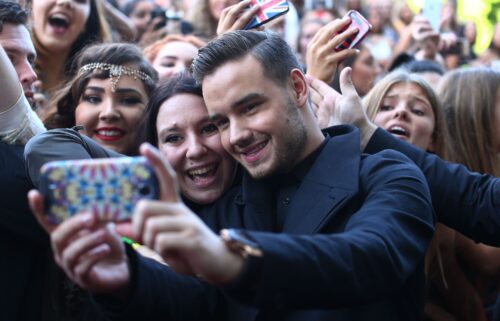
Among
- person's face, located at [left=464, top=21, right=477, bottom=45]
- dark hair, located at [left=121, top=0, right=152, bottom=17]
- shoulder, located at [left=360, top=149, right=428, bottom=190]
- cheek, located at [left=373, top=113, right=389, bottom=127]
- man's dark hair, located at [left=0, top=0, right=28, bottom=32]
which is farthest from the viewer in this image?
person's face, located at [left=464, top=21, right=477, bottom=45]

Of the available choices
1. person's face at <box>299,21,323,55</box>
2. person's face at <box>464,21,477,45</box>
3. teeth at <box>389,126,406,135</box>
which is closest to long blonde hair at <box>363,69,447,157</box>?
teeth at <box>389,126,406,135</box>

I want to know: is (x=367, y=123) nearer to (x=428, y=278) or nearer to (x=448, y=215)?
(x=448, y=215)

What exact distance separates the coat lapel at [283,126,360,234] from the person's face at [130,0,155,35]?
14.9ft


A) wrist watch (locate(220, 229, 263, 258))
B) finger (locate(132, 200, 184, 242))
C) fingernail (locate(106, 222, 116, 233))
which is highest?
finger (locate(132, 200, 184, 242))

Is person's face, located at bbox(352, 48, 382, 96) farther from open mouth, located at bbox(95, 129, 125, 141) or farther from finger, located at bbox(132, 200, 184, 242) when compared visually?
finger, located at bbox(132, 200, 184, 242)

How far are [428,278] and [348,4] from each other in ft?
21.1

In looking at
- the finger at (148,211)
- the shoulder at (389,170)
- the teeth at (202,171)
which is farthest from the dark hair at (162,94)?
the finger at (148,211)

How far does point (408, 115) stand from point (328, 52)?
804 millimetres

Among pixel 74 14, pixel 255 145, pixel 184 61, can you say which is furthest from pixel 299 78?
pixel 74 14

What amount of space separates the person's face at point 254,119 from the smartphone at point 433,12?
3161 millimetres

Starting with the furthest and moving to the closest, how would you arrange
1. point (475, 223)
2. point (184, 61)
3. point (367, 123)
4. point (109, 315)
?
point (184, 61)
point (367, 123)
point (475, 223)
point (109, 315)

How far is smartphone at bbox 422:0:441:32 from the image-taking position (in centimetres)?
557

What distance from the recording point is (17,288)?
8.73 feet

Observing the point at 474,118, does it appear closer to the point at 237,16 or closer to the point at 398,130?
the point at 398,130
